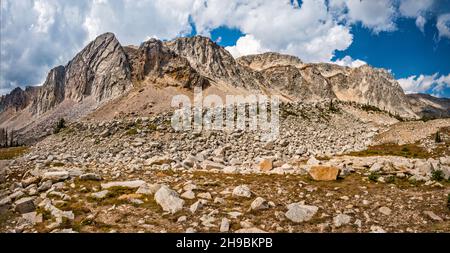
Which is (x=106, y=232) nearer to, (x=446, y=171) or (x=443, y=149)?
(x=446, y=171)

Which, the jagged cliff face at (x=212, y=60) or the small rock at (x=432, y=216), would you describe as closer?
the small rock at (x=432, y=216)

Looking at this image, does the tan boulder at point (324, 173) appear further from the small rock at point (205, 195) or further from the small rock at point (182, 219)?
the small rock at point (182, 219)

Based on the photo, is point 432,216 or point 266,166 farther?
point 266,166

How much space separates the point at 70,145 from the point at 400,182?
114 feet

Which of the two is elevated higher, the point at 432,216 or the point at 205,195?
the point at 205,195

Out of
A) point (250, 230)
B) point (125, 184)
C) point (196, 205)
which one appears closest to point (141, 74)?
point (125, 184)

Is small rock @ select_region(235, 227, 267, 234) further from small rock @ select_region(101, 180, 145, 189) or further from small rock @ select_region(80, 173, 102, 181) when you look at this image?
small rock @ select_region(80, 173, 102, 181)

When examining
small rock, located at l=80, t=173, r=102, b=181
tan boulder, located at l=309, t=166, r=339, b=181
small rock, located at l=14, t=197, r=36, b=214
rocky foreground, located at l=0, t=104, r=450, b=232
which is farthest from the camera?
tan boulder, located at l=309, t=166, r=339, b=181

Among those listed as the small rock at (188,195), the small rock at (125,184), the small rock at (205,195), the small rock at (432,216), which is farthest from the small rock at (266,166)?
the small rock at (432,216)

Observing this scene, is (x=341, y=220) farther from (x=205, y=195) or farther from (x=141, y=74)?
(x=141, y=74)

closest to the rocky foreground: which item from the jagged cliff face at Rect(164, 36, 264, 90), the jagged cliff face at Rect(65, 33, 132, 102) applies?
the jagged cliff face at Rect(65, 33, 132, 102)

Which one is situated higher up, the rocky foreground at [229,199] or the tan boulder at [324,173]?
the tan boulder at [324,173]

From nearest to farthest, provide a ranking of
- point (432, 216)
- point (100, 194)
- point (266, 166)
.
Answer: point (432, 216) < point (100, 194) < point (266, 166)
